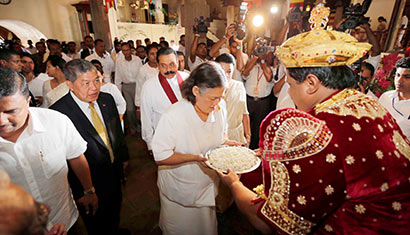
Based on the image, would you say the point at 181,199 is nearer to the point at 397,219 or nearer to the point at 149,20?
the point at 397,219

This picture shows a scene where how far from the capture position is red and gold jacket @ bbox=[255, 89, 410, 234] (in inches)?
39.3

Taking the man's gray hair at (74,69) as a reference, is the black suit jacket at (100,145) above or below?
below

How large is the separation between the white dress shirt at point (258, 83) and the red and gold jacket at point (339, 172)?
10.8 ft

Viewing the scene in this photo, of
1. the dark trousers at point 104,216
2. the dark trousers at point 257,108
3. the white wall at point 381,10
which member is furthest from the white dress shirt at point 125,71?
the white wall at point 381,10

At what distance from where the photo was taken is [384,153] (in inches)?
39.7

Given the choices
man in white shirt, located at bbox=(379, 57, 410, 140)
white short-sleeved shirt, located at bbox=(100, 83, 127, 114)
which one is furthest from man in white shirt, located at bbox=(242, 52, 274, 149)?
white short-sleeved shirt, located at bbox=(100, 83, 127, 114)

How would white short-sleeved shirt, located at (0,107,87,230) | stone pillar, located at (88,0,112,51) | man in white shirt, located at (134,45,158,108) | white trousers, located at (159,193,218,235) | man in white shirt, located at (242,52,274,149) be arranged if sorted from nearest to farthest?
1. white short-sleeved shirt, located at (0,107,87,230)
2. white trousers, located at (159,193,218,235)
3. man in white shirt, located at (242,52,274,149)
4. man in white shirt, located at (134,45,158,108)
5. stone pillar, located at (88,0,112,51)

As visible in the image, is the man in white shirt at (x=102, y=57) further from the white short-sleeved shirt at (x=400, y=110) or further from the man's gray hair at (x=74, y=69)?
the white short-sleeved shirt at (x=400, y=110)

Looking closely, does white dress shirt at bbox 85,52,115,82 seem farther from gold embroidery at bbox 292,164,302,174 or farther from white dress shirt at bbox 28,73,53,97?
gold embroidery at bbox 292,164,302,174

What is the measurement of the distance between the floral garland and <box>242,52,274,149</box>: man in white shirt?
1.81 metres

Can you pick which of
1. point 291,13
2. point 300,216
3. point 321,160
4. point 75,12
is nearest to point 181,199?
point 300,216

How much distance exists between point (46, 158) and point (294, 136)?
1752 mm

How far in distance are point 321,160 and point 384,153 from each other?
0.33 meters

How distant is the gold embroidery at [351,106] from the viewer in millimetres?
1100
